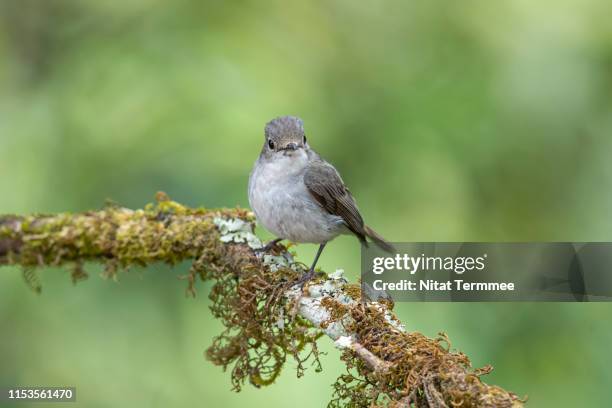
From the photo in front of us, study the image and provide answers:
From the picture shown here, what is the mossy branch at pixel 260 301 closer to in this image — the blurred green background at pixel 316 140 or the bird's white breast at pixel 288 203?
the bird's white breast at pixel 288 203

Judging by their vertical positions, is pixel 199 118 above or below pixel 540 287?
above

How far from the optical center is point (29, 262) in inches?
118

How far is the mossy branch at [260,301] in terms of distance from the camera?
2.59 metres

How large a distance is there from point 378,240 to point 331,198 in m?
0.50

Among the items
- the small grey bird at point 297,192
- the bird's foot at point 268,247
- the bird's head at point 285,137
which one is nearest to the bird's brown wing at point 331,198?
the small grey bird at point 297,192

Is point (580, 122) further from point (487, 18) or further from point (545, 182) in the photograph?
point (487, 18)

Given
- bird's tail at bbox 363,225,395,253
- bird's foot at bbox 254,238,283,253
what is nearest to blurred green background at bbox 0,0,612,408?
bird's tail at bbox 363,225,395,253

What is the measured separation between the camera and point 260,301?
355 centimetres

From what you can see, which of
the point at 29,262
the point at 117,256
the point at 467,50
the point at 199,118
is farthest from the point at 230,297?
the point at 467,50

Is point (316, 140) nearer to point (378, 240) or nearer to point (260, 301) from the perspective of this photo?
point (378, 240)

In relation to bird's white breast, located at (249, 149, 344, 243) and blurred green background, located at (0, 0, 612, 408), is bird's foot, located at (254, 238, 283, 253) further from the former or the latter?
blurred green background, located at (0, 0, 612, 408)

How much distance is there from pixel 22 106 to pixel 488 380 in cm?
345

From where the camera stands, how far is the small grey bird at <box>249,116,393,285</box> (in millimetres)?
4090

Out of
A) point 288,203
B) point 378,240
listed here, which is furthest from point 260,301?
point 378,240
